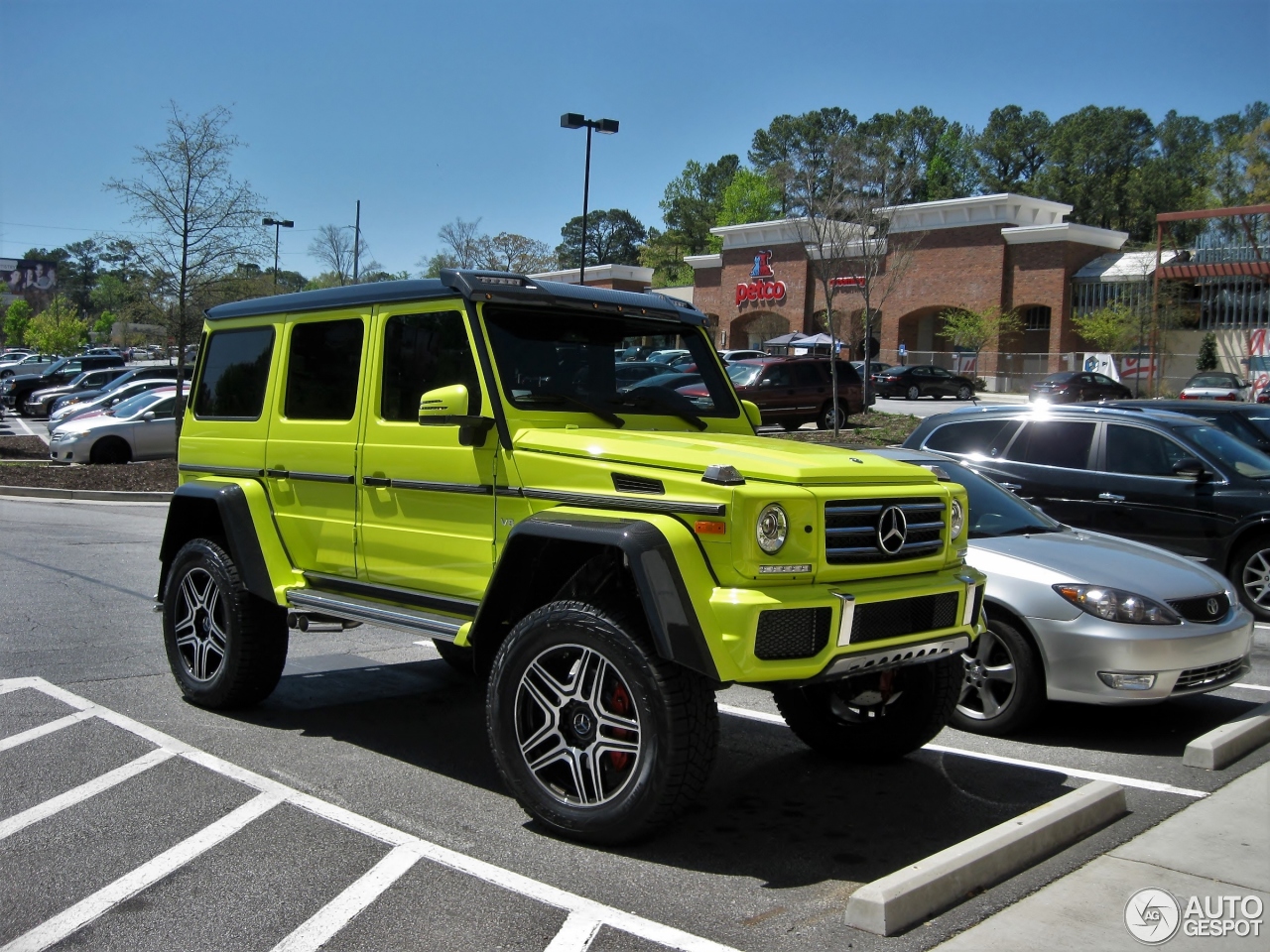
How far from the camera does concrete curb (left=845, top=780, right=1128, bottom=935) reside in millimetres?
3857

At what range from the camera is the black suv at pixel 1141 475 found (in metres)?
9.81

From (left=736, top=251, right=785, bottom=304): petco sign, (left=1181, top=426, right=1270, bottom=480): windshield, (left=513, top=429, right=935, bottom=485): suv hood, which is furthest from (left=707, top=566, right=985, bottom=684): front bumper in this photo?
(left=736, top=251, right=785, bottom=304): petco sign

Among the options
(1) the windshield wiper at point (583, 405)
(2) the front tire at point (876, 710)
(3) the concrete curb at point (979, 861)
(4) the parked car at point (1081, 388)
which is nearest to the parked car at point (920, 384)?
(4) the parked car at point (1081, 388)

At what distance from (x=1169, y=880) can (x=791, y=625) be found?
1726mm

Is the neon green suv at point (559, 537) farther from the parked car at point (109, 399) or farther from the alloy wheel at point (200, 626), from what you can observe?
the parked car at point (109, 399)

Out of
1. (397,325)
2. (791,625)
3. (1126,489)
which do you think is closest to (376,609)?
(397,325)

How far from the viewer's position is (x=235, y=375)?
22.3 ft

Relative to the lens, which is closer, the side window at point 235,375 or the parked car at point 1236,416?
the side window at point 235,375

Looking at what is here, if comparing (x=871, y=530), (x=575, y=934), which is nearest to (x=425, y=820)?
(x=575, y=934)

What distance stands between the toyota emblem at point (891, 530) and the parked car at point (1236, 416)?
9097mm

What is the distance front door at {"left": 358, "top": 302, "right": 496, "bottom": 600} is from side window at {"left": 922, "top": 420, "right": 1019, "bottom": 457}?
20.2 feet

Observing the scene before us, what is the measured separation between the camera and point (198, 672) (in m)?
6.67

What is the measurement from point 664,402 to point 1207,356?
1812 inches
